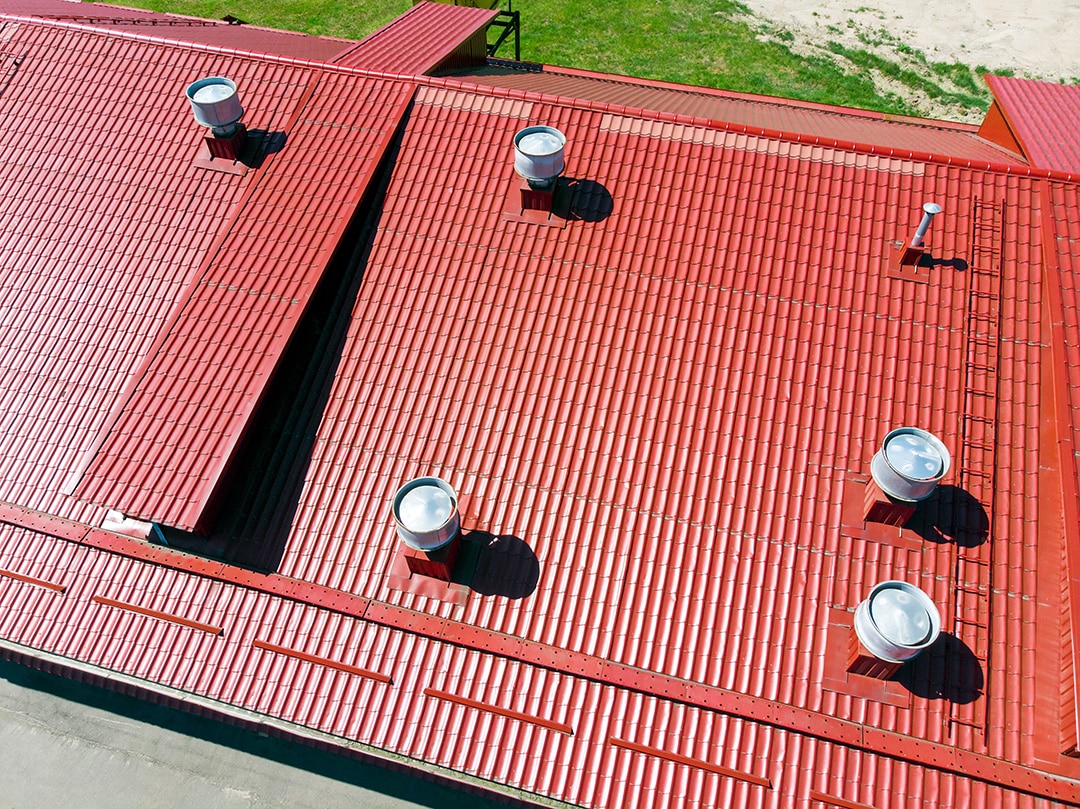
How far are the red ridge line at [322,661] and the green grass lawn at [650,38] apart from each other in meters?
29.6

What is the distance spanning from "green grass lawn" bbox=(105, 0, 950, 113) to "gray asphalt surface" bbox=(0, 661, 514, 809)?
3068 centimetres

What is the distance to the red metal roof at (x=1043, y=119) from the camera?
54.2ft

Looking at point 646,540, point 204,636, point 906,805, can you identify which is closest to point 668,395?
point 646,540

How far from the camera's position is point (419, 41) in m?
20.2

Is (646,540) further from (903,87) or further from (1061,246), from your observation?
(903,87)

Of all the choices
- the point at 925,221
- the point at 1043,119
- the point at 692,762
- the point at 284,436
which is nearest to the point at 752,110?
the point at 1043,119

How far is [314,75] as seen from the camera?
16828 millimetres

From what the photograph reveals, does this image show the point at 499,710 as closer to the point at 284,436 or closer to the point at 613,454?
the point at 613,454

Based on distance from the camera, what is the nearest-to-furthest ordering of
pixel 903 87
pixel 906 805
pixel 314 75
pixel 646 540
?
pixel 906 805 → pixel 646 540 → pixel 314 75 → pixel 903 87

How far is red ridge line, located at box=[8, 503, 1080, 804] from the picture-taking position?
10672 millimetres

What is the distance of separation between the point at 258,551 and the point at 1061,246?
57.9ft

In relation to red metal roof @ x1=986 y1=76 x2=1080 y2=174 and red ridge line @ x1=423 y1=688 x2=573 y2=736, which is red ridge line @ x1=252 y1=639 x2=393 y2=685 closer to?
red ridge line @ x1=423 y1=688 x2=573 y2=736

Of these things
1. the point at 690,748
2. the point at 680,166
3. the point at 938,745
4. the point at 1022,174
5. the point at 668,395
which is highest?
the point at 1022,174

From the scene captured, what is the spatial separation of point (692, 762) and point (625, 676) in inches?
67.7
